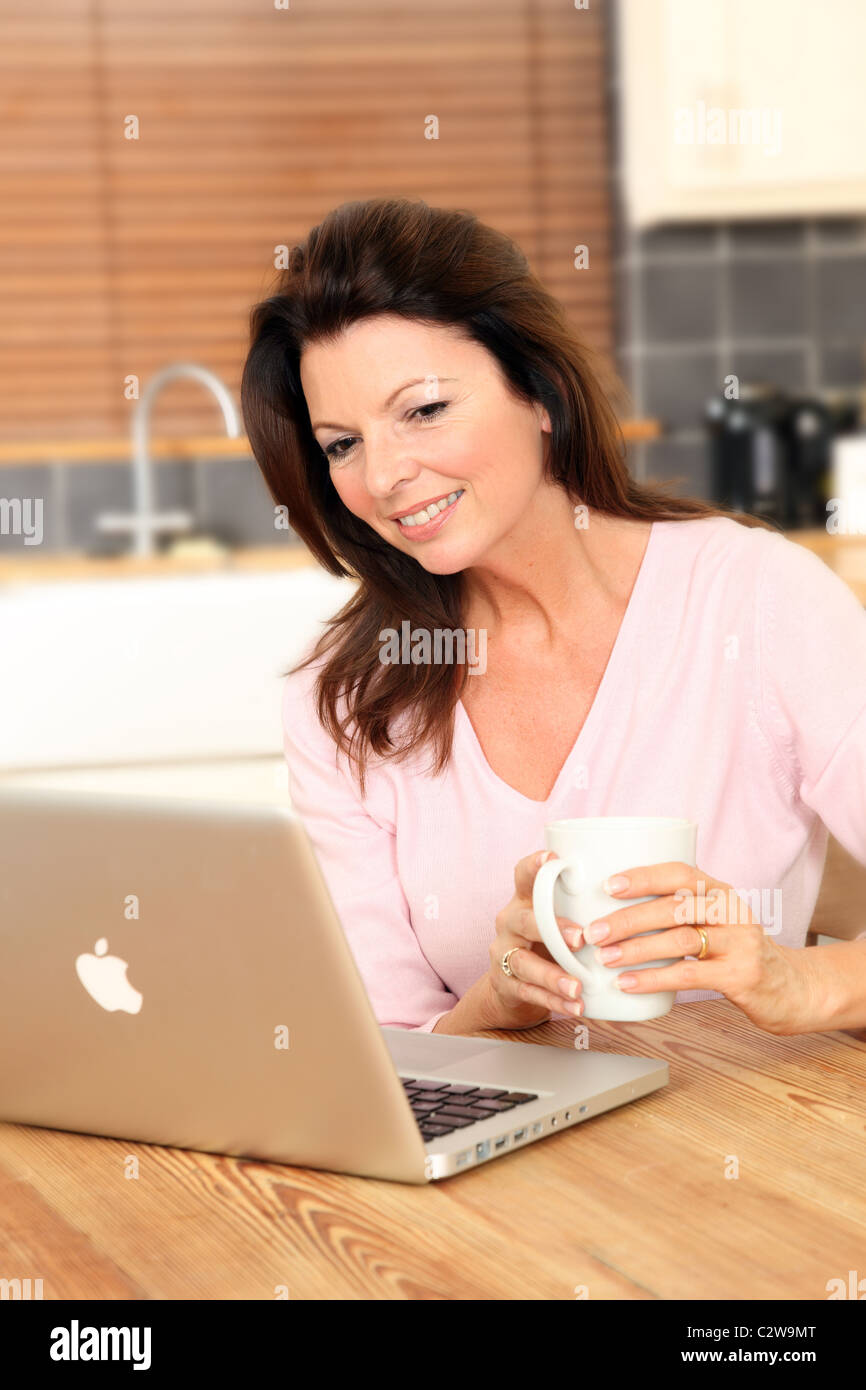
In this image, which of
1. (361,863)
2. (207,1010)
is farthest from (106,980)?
(361,863)

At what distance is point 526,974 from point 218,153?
2.79 meters

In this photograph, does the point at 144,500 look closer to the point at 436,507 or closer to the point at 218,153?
the point at 218,153

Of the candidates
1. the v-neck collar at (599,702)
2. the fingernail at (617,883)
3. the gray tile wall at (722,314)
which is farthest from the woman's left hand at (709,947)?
the gray tile wall at (722,314)

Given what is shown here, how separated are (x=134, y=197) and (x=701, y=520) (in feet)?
7.54

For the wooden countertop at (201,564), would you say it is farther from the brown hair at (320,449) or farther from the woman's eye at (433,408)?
the woman's eye at (433,408)

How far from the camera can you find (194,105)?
333 cm

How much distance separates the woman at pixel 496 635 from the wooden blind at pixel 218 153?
202 centimetres

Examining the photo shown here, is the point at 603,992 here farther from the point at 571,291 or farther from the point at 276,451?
the point at 571,291

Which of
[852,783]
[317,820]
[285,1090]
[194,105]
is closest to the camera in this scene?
[285,1090]

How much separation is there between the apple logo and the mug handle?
21 cm

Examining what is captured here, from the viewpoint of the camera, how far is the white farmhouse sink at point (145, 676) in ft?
7.34

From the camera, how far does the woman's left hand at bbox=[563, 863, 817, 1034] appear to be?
0.84 metres

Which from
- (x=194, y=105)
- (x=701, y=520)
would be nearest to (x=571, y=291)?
(x=194, y=105)

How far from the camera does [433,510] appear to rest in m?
1.28
